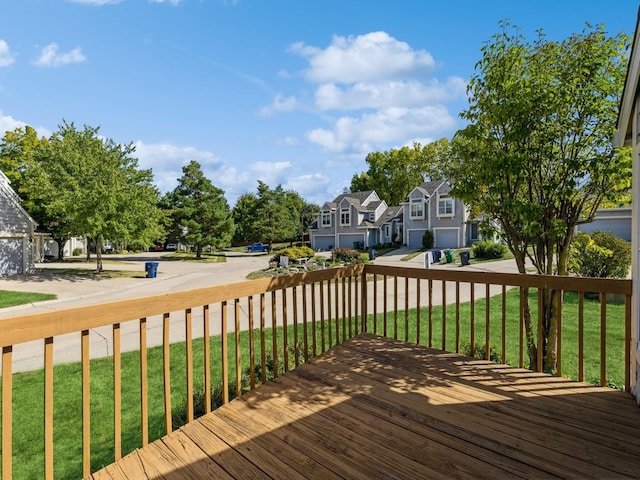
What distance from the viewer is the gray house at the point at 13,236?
16.5 m

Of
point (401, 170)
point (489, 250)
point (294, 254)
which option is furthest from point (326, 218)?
point (489, 250)

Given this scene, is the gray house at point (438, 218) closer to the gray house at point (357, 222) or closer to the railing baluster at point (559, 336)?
the gray house at point (357, 222)

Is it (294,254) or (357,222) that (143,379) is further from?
(357,222)

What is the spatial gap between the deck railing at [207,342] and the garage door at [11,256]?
13819mm

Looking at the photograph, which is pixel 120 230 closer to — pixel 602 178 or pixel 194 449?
pixel 194 449

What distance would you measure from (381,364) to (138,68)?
32.9 feet

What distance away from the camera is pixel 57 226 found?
73.8 ft

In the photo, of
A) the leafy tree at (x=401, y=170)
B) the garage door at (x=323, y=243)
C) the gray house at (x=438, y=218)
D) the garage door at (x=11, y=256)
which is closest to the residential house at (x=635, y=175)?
the garage door at (x=11, y=256)

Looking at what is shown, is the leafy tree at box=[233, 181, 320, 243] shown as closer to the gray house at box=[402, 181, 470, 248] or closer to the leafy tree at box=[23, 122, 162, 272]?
the gray house at box=[402, 181, 470, 248]

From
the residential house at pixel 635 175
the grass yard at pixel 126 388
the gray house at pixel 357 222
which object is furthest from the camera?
the gray house at pixel 357 222

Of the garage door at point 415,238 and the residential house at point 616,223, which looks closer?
the residential house at point 616,223

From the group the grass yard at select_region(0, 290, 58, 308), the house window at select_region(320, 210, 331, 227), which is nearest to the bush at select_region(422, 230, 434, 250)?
the house window at select_region(320, 210, 331, 227)

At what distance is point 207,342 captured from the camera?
8.20ft

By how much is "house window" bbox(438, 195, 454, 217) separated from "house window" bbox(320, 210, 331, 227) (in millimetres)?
11043
